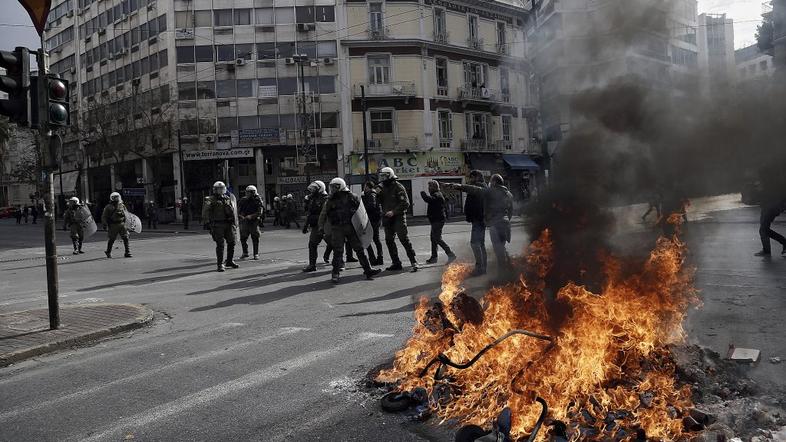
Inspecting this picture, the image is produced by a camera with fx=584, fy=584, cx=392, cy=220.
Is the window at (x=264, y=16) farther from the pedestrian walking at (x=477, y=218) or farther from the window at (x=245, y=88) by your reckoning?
the pedestrian walking at (x=477, y=218)

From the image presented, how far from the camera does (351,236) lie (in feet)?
32.5

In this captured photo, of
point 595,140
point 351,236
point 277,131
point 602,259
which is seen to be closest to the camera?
point 602,259

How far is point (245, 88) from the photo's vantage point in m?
37.7

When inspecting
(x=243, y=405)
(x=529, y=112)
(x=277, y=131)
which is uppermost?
(x=277, y=131)

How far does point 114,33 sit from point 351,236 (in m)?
42.7

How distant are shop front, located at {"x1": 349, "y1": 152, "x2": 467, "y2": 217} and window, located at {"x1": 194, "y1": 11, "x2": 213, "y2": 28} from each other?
12835 mm

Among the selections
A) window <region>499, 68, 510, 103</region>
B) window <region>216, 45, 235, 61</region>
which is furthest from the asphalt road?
window <region>216, 45, 235, 61</region>

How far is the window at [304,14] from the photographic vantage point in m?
37.7

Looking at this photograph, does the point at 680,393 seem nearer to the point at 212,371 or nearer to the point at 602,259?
the point at 602,259

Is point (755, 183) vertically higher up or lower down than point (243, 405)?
higher up

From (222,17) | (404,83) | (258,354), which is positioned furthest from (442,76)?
(258,354)

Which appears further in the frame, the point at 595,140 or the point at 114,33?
the point at 114,33

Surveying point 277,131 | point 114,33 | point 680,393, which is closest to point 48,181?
point 680,393

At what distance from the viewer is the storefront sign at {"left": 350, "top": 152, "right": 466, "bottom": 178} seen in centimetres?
3744
